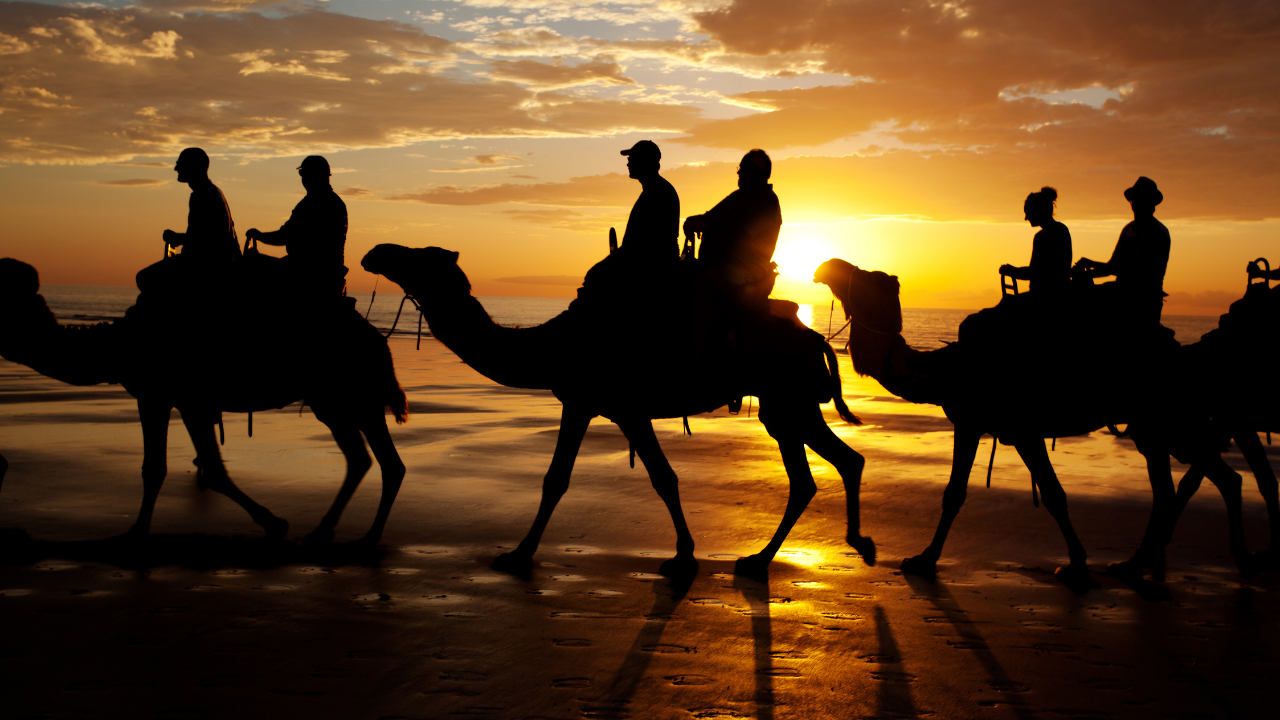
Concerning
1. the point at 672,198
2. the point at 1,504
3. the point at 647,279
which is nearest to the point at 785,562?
the point at 647,279

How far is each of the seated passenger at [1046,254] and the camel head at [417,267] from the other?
4.68m

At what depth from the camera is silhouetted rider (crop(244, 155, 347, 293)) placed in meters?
7.27

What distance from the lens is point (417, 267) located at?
21.8 feet

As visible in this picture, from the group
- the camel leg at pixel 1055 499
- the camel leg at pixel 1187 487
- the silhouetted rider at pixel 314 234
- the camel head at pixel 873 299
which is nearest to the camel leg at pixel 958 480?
the camel leg at pixel 1055 499

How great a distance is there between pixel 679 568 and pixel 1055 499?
122 inches

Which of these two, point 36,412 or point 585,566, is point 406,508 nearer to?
point 585,566

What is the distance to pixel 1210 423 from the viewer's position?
7473 millimetres

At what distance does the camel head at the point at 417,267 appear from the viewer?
658 cm

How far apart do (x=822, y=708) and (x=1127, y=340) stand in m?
4.53

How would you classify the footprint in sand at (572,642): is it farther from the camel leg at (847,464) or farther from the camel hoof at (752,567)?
the camel leg at (847,464)

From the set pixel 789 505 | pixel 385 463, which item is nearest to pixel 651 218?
pixel 789 505

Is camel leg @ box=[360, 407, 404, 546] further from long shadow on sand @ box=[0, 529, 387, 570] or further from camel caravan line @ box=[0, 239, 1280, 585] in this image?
long shadow on sand @ box=[0, 529, 387, 570]

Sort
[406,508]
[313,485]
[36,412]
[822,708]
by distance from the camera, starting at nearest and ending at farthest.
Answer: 1. [822,708]
2. [406,508]
3. [313,485]
4. [36,412]

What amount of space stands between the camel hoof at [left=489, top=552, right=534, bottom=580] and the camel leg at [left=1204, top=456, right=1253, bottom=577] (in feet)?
18.6
